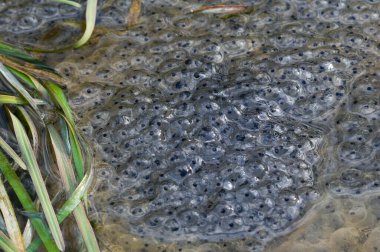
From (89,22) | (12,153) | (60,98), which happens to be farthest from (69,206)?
(89,22)

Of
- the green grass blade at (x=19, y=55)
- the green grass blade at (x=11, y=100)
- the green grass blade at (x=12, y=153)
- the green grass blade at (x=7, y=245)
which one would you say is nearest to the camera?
the green grass blade at (x=7, y=245)

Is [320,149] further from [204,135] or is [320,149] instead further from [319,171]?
[204,135]

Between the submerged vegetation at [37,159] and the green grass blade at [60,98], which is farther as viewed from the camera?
the green grass blade at [60,98]

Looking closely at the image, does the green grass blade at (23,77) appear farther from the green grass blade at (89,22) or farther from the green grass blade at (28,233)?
the green grass blade at (28,233)

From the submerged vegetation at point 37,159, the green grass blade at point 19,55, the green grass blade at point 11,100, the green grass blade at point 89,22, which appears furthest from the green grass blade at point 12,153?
the green grass blade at point 89,22

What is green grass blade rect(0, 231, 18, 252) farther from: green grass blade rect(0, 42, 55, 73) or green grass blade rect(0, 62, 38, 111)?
green grass blade rect(0, 42, 55, 73)

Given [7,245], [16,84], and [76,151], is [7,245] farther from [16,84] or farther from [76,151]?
[16,84]

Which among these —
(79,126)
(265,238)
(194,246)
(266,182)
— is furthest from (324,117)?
(79,126)
